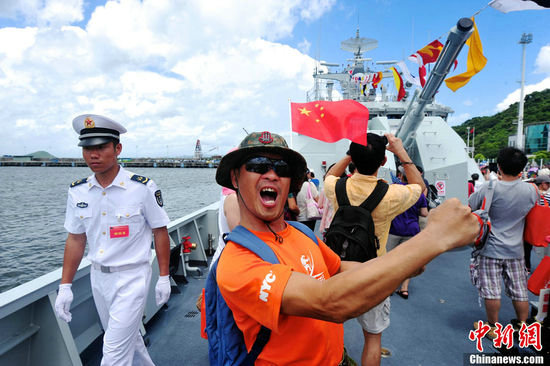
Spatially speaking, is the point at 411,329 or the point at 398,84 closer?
the point at 411,329

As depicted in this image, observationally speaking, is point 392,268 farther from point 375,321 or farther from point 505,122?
point 505,122

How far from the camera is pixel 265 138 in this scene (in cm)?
120

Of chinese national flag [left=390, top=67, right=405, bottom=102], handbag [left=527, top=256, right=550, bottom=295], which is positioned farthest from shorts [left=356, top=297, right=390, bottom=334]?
chinese national flag [left=390, top=67, right=405, bottom=102]

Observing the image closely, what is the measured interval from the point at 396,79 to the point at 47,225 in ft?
64.8

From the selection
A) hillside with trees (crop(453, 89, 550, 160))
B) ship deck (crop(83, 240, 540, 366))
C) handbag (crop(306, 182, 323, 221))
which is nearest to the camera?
ship deck (crop(83, 240, 540, 366))

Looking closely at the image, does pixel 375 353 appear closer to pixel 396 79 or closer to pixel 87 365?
pixel 87 365

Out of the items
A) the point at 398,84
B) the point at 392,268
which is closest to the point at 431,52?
the point at 398,84

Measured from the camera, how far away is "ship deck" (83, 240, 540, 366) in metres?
2.68

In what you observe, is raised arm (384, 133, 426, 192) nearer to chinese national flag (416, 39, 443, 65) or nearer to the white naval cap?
the white naval cap

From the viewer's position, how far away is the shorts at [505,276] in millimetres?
2738

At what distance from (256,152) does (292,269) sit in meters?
0.46

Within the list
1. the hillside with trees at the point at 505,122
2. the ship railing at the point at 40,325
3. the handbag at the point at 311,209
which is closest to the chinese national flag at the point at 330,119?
the handbag at the point at 311,209

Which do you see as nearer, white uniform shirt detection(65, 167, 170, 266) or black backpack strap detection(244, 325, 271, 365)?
black backpack strap detection(244, 325, 271, 365)

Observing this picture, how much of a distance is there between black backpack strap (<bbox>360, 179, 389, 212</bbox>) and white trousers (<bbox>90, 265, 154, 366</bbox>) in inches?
64.2
